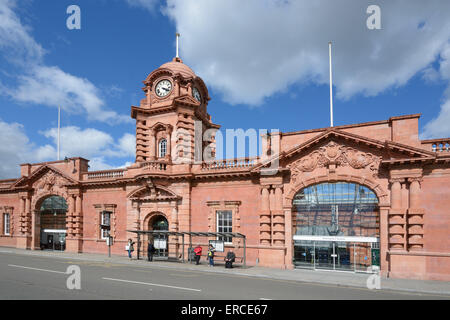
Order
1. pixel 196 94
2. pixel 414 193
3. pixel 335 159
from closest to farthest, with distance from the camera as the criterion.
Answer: pixel 414 193, pixel 335 159, pixel 196 94

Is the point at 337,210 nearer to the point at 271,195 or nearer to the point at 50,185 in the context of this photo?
the point at 271,195

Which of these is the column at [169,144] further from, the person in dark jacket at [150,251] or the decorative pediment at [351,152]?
the decorative pediment at [351,152]

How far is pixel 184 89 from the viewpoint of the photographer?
29.4m

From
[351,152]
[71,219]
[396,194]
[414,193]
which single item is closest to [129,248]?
[71,219]

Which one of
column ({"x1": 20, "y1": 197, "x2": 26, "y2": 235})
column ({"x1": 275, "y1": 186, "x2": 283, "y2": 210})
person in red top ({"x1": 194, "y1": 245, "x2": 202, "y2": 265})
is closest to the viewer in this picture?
column ({"x1": 275, "y1": 186, "x2": 283, "y2": 210})

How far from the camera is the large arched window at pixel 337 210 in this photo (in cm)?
2019

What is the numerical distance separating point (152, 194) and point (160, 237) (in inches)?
138

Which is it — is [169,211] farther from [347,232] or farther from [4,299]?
[4,299]

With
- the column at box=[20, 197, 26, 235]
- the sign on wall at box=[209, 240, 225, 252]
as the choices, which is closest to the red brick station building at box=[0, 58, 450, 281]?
the column at box=[20, 197, 26, 235]

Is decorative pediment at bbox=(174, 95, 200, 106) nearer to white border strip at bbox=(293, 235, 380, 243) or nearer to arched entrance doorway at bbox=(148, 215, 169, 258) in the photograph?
arched entrance doorway at bbox=(148, 215, 169, 258)

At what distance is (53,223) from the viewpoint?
106 feet

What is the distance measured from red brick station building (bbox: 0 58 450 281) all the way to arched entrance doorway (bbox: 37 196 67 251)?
0.15m

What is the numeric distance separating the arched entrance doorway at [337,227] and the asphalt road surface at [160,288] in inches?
202

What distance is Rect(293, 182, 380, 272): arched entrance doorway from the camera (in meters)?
20.1
